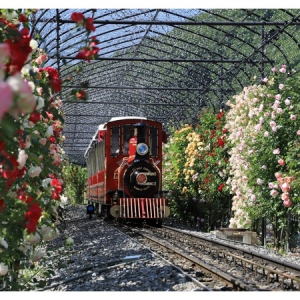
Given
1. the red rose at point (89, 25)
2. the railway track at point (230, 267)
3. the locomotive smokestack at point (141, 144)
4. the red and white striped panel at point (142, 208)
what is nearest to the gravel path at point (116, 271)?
the railway track at point (230, 267)

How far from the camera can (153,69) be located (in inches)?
1045

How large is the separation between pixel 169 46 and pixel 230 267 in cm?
1299

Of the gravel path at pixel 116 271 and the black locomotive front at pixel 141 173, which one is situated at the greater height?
the black locomotive front at pixel 141 173

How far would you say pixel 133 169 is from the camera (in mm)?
16875

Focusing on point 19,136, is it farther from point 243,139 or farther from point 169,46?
point 169,46

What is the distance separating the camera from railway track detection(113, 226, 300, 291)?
25.1ft

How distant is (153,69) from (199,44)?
567cm

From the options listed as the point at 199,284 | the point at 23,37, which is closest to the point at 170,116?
the point at 199,284

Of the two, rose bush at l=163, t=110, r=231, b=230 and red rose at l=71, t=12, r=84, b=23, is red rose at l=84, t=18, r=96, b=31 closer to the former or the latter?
red rose at l=71, t=12, r=84, b=23

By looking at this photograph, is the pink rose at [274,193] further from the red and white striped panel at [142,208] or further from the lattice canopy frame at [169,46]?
the red and white striped panel at [142,208]

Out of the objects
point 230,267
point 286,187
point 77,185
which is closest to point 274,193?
point 286,187

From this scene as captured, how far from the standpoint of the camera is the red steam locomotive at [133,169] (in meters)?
17.0

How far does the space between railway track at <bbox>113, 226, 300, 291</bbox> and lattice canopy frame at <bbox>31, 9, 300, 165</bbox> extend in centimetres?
293

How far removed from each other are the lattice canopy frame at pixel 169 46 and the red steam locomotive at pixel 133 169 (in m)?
1.97
